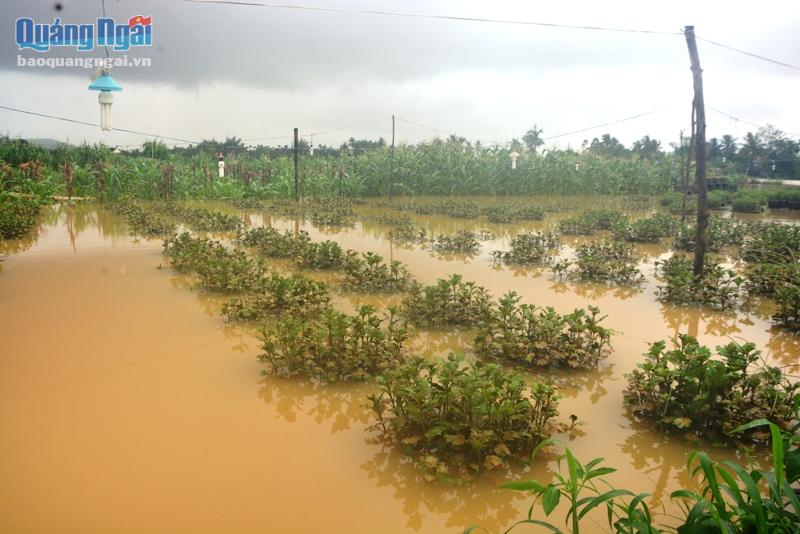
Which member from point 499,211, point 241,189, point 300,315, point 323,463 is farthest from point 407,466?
point 241,189

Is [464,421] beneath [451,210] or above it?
beneath

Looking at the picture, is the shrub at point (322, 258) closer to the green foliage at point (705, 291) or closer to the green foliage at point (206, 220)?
the green foliage at point (206, 220)

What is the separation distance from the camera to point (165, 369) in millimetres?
5059

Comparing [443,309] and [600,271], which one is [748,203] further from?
[443,309]

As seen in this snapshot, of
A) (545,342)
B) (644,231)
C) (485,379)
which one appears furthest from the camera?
(644,231)

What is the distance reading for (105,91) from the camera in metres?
5.92

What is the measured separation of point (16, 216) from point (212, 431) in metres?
10.5

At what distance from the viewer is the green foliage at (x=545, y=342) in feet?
17.1

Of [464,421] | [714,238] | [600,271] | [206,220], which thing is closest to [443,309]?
[464,421]

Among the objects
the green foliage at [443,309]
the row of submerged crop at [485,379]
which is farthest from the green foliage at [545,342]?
the green foliage at [443,309]

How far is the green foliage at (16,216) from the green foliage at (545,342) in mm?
10600

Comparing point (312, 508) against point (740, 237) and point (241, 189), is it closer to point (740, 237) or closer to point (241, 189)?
point (740, 237)

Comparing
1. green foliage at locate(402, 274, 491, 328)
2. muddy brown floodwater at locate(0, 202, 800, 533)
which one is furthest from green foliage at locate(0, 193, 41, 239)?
green foliage at locate(402, 274, 491, 328)

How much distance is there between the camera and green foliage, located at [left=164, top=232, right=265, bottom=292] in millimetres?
7547
